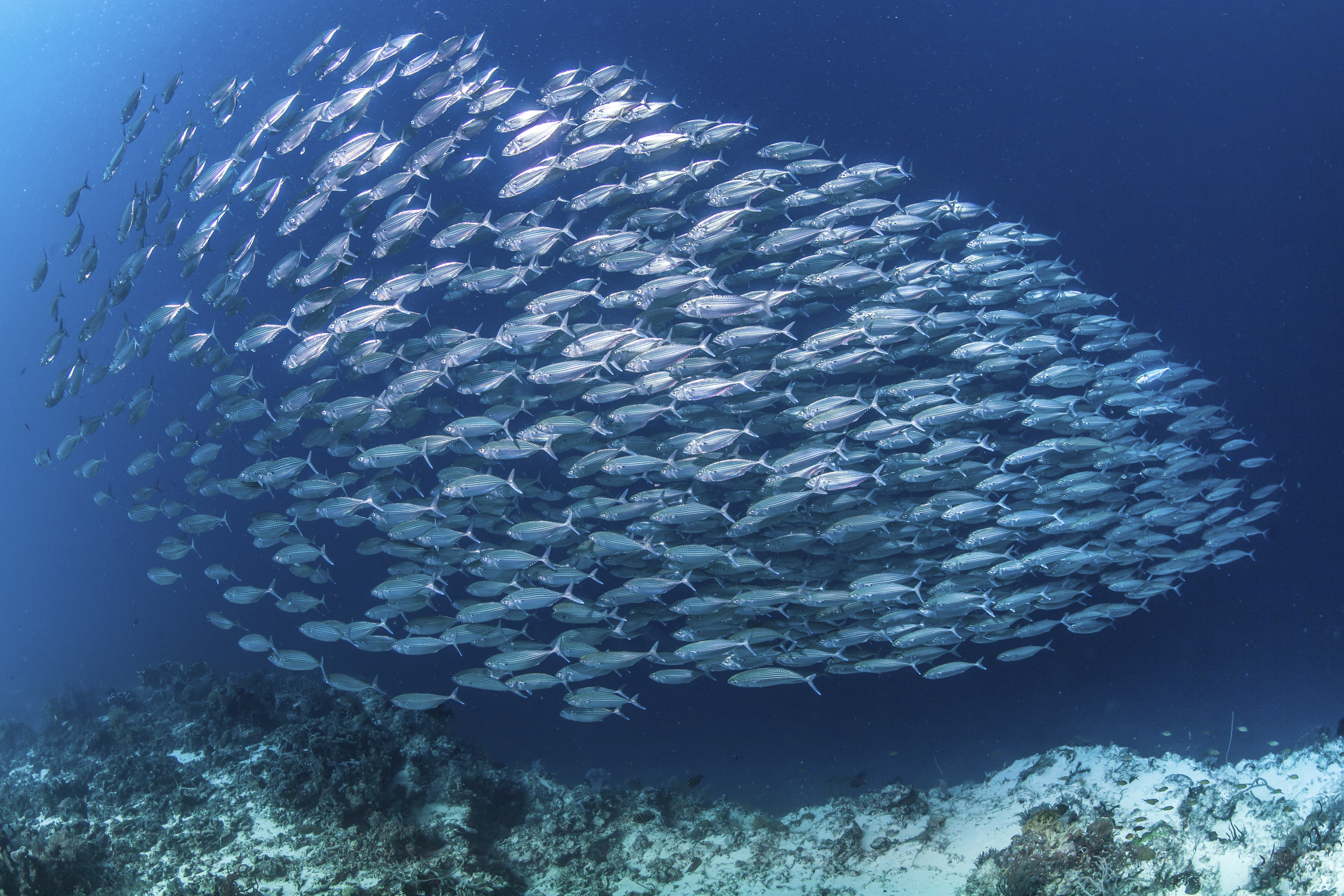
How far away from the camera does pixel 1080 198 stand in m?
12.8

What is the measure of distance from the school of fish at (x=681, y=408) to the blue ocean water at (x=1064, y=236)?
12.6ft

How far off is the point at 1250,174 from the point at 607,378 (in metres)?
15.8

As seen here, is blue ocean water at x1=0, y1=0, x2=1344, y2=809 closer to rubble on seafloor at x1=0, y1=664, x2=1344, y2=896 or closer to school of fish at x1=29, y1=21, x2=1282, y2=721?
rubble on seafloor at x1=0, y1=664, x2=1344, y2=896

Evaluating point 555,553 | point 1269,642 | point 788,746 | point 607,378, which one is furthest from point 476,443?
point 1269,642

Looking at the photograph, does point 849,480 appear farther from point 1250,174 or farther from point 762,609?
point 1250,174

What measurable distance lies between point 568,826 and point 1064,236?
14321 mm

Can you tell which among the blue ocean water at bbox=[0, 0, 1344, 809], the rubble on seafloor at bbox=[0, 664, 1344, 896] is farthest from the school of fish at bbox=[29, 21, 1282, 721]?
the blue ocean water at bbox=[0, 0, 1344, 809]

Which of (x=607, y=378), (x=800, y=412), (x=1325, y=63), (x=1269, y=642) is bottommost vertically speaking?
(x=1269, y=642)

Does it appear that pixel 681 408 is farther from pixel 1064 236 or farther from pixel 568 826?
pixel 1064 236

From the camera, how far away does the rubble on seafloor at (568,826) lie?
4.79m

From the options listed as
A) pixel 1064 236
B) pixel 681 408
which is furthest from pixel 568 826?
pixel 1064 236

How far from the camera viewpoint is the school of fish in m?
6.35

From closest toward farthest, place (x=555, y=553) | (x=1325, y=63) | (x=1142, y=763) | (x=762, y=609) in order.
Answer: (x=762, y=609) < (x=1142, y=763) < (x=555, y=553) < (x=1325, y=63)

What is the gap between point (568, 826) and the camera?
22.1 feet
